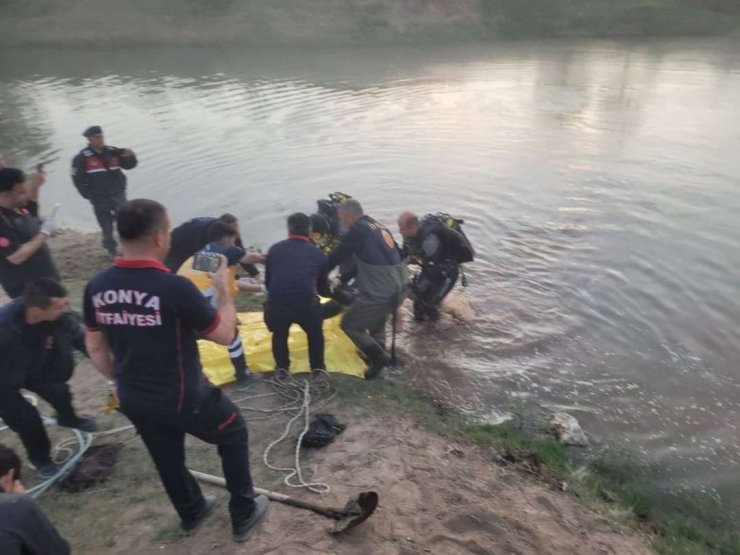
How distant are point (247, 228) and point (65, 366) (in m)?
7.17

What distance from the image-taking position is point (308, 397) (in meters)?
5.40

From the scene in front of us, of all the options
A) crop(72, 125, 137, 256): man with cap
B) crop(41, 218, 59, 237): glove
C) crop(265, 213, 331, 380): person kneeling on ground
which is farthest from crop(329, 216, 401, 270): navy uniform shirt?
crop(72, 125, 137, 256): man with cap

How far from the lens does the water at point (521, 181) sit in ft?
21.6

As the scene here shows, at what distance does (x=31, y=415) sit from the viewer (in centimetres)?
431

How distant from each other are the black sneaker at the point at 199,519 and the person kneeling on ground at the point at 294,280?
1893mm

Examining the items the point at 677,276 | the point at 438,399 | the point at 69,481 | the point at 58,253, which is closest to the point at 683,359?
the point at 677,276

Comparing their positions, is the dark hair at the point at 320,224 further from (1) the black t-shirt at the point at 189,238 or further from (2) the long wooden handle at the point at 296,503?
(2) the long wooden handle at the point at 296,503

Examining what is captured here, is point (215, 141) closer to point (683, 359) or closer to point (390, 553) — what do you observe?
point (683, 359)

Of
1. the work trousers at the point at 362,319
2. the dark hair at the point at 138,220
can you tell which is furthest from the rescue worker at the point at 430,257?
the dark hair at the point at 138,220

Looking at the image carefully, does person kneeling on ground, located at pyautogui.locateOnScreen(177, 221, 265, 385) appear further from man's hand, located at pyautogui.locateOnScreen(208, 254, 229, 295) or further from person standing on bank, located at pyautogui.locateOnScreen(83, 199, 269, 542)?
man's hand, located at pyautogui.locateOnScreen(208, 254, 229, 295)

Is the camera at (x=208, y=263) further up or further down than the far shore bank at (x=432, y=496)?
further up

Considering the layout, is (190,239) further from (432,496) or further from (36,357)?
(432,496)

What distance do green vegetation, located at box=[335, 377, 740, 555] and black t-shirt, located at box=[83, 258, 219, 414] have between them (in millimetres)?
2623

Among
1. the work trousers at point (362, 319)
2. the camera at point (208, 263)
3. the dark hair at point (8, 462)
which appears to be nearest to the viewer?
the dark hair at point (8, 462)
